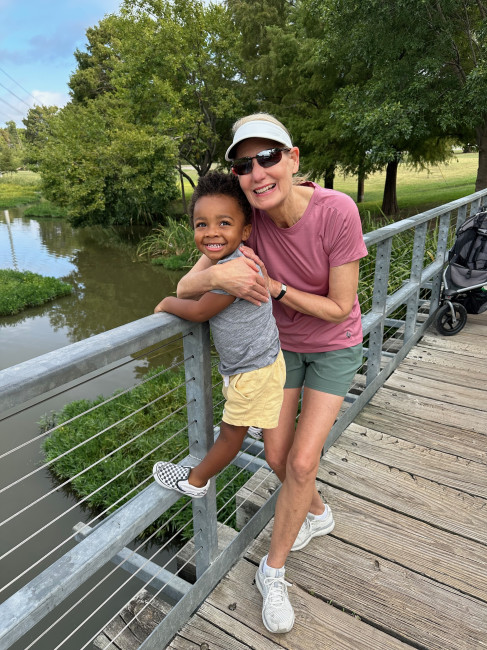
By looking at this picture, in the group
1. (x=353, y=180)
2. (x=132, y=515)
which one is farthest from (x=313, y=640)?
(x=353, y=180)

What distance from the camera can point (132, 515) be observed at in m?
1.46

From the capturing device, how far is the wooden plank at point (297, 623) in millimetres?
1675

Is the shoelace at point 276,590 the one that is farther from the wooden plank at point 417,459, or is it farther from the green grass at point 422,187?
the green grass at point 422,187

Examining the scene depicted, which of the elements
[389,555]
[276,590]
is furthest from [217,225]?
[389,555]

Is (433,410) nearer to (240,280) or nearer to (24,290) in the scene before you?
(240,280)

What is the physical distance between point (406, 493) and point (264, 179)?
179 cm

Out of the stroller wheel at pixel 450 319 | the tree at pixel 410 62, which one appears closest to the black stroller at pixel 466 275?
the stroller wheel at pixel 450 319

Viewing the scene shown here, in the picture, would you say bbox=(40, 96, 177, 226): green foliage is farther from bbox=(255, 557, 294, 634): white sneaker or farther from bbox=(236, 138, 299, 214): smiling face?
bbox=(255, 557, 294, 634): white sneaker

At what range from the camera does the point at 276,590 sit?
1.74 metres

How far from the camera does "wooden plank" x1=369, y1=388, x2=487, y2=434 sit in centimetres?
300

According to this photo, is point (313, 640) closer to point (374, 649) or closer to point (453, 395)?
point (374, 649)

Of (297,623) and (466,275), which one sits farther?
(466,275)

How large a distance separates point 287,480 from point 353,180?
3581 cm

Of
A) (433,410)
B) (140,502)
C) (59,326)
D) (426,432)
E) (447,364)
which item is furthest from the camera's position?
(59,326)
